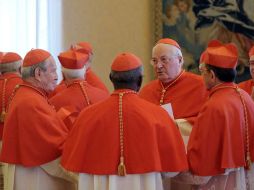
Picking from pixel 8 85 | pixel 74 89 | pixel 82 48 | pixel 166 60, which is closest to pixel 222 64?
pixel 166 60

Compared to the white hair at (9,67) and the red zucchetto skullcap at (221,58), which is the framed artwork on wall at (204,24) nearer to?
the white hair at (9,67)

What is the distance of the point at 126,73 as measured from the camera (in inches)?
124

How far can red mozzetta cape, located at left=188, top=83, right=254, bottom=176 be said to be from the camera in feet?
11.0

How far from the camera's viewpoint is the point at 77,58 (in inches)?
174

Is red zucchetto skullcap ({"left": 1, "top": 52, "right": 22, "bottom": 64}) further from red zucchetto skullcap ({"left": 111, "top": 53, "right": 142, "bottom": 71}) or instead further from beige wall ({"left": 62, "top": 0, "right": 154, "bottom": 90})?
red zucchetto skullcap ({"left": 111, "top": 53, "right": 142, "bottom": 71})

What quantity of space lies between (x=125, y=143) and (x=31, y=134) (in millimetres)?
801

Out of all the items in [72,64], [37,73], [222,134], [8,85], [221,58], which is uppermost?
[221,58]

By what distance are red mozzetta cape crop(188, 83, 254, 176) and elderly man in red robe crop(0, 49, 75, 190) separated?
1.02m

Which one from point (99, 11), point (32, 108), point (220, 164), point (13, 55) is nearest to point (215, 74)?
point (220, 164)

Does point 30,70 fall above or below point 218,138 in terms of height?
above

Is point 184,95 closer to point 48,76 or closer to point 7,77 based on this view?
point 48,76

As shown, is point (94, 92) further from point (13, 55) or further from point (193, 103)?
point (13, 55)

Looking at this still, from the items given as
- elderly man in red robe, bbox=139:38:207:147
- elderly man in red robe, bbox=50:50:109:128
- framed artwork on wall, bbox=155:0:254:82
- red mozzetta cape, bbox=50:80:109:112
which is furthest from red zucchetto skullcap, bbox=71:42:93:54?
framed artwork on wall, bbox=155:0:254:82

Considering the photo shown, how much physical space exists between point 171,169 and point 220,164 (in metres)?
0.42
